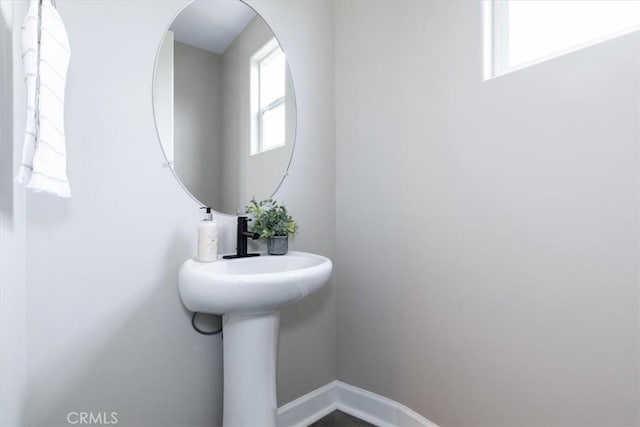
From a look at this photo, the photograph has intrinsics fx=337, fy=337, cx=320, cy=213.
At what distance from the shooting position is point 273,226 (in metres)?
1.47

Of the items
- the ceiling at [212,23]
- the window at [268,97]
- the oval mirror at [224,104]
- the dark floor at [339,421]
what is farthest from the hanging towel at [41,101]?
the dark floor at [339,421]

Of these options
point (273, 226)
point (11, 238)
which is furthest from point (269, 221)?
point (11, 238)

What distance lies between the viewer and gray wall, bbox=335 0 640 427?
3.32 ft

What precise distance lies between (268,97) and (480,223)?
1.10 meters

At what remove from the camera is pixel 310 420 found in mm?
1700

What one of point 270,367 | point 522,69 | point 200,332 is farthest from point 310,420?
point 522,69

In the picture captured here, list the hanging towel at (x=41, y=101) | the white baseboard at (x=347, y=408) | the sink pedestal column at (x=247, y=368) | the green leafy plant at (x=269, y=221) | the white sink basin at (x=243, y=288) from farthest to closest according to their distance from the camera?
the white baseboard at (x=347, y=408) < the green leafy plant at (x=269, y=221) < the sink pedestal column at (x=247, y=368) < the white sink basin at (x=243, y=288) < the hanging towel at (x=41, y=101)

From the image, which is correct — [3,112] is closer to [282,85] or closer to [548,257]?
[282,85]

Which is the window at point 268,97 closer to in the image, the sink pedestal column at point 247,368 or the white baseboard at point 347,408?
the sink pedestal column at point 247,368

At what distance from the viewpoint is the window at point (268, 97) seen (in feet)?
5.19

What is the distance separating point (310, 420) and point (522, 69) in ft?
5.93

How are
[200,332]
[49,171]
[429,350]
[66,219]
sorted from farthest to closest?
1. [429,350]
2. [200,332]
3. [66,219]
4. [49,171]

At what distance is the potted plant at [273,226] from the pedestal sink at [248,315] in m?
0.16

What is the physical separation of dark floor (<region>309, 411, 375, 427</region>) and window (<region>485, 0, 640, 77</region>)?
66.8 inches
